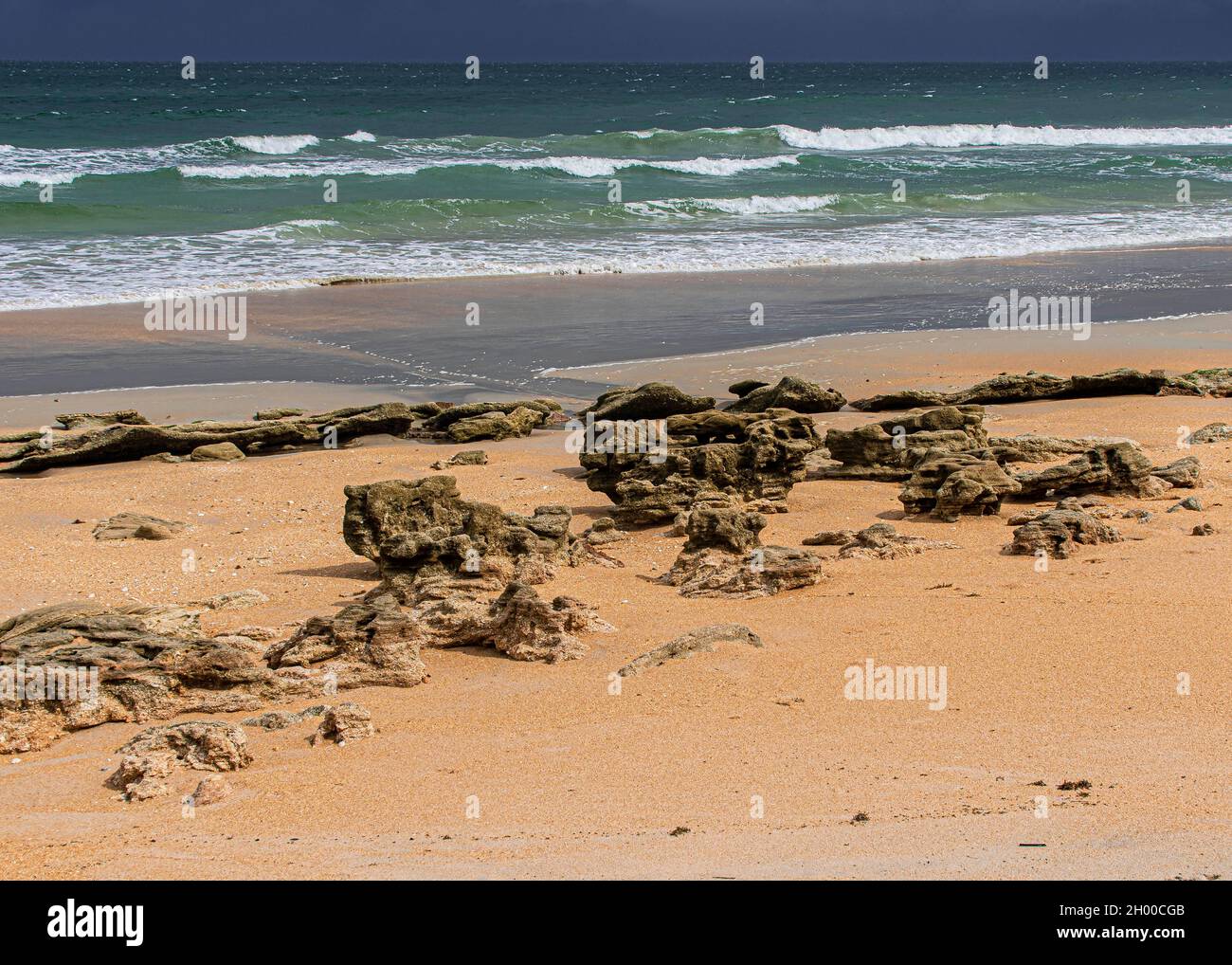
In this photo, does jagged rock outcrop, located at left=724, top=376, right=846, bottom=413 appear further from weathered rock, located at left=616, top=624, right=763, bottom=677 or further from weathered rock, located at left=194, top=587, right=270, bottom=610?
weathered rock, located at left=616, top=624, right=763, bottom=677

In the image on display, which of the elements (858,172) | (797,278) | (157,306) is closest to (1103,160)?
(858,172)

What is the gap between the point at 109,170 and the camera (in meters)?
36.5

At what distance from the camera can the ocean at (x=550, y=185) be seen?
22672mm

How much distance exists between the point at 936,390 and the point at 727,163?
100 feet

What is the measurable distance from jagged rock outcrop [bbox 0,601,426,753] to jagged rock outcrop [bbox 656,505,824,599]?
1.61m

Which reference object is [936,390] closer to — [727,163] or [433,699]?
[433,699]

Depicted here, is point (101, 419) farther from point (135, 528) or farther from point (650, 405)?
point (650, 405)

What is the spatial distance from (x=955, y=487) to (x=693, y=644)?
287 centimetres

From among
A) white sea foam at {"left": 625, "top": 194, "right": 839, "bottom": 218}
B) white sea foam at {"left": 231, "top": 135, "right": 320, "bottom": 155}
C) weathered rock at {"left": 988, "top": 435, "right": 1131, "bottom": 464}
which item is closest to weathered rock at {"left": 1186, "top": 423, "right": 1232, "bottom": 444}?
weathered rock at {"left": 988, "top": 435, "right": 1131, "bottom": 464}

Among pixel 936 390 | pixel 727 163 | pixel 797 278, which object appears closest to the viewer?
pixel 936 390

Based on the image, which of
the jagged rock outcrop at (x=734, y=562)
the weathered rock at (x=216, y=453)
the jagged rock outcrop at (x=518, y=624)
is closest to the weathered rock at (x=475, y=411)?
the weathered rock at (x=216, y=453)

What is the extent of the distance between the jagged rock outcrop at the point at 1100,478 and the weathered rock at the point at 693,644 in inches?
127

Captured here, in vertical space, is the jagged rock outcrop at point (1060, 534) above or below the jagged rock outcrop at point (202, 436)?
below

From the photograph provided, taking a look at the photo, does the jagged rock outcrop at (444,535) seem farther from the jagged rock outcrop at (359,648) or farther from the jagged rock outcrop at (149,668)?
the jagged rock outcrop at (149,668)
